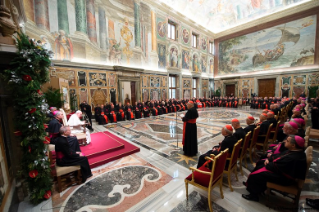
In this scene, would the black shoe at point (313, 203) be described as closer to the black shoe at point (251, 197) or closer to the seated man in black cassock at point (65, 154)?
the black shoe at point (251, 197)

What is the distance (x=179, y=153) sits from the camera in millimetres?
4426

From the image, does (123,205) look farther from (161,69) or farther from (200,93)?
(200,93)

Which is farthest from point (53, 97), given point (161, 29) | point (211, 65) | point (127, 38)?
point (211, 65)

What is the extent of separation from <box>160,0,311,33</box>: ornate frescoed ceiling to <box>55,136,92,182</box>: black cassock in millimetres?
16663

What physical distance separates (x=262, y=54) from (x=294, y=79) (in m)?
4.75

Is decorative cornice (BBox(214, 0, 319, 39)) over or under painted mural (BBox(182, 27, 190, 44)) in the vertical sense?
over

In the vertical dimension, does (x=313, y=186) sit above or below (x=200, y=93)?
below

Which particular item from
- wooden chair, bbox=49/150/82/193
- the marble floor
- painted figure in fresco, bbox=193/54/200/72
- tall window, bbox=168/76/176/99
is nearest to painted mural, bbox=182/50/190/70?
painted figure in fresco, bbox=193/54/200/72

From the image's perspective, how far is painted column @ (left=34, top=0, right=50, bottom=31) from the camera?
788 cm

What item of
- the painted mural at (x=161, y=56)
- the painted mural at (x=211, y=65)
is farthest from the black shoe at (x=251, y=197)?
the painted mural at (x=211, y=65)

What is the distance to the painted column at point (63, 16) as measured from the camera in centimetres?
873

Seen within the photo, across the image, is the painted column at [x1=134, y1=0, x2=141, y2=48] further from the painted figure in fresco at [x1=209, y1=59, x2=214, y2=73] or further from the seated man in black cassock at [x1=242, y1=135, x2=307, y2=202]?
the painted figure in fresco at [x1=209, y1=59, x2=214, y2=73]

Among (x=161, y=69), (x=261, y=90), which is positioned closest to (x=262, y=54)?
(x=261, y=90)

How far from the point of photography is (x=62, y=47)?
8898 mm
